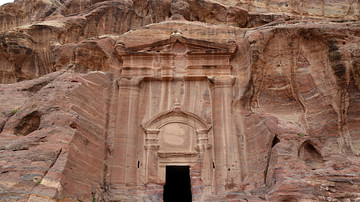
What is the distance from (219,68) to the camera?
1394 centimetres

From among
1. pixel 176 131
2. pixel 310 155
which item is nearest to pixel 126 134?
pixel 176 131

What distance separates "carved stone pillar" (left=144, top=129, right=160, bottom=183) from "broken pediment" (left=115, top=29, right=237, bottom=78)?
272 cm

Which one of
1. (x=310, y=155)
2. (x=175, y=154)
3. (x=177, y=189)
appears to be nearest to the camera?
(x=310, y=155)

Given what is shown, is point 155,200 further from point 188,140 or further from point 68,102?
point 68,102

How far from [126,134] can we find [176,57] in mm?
4242

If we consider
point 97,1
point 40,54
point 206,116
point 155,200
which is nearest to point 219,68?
point 206,116

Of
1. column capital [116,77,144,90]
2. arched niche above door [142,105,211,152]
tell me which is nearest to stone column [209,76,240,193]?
arched niche above door [142,105,211,152]

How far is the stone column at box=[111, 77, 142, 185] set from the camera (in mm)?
11883

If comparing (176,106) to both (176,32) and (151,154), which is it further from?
(176,32)

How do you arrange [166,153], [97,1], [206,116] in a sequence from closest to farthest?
[166,153] → [206,116] → [97,1]

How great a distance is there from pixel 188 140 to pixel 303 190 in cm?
527

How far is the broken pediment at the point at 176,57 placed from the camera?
1388cm

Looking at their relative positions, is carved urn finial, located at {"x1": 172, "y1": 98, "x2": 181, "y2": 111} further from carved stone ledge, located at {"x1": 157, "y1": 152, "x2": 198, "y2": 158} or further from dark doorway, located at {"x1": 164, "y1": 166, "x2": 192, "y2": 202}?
dark doorway, located at {"x1": 164, "y1": 166, "x2": 192, "y2": 202}

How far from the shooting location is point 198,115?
43.4ft
